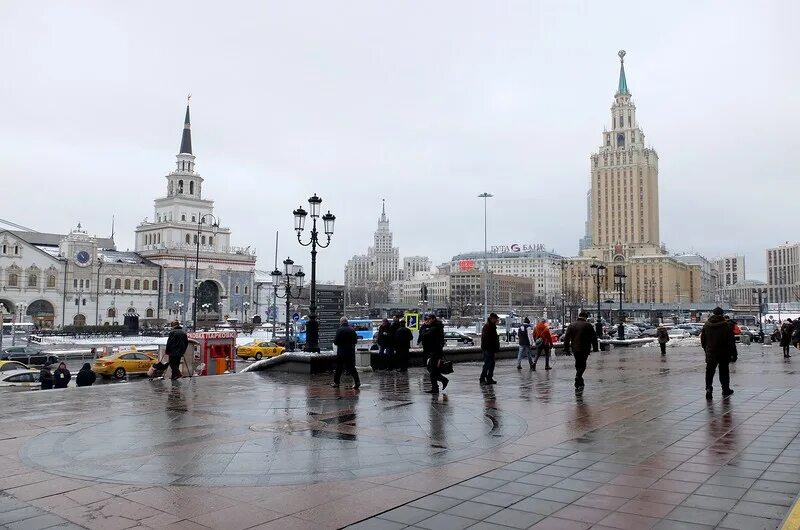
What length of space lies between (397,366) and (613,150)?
154 m

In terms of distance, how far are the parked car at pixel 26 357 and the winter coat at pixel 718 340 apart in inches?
1431

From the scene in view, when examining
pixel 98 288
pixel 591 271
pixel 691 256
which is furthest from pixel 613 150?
pixel 98 288

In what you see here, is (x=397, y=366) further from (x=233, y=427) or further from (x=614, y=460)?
(x=614, y=460)

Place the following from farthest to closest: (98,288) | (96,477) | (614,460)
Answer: (98,288) < (614,460) < (96,477)

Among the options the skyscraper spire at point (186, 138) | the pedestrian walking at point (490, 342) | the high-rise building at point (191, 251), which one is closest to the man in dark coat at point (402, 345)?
the pedestrian walking at point (490, 342)

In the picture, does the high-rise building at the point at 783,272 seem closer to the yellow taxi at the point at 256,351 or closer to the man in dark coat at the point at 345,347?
the yellow taxi at the point at 256,351

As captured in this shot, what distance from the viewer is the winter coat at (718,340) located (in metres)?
11.3

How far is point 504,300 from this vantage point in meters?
176

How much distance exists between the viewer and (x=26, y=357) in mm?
36875

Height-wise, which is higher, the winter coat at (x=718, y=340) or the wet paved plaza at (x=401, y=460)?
the winter coat at (x=718, y=340)

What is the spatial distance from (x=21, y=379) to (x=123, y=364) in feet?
22.4

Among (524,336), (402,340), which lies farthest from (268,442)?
(524,336)

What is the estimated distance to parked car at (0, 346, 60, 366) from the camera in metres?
36.8

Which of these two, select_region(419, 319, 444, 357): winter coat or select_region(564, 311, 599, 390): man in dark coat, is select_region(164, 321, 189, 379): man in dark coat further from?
select_region(564, 311, 599, 390): man in dark coat
